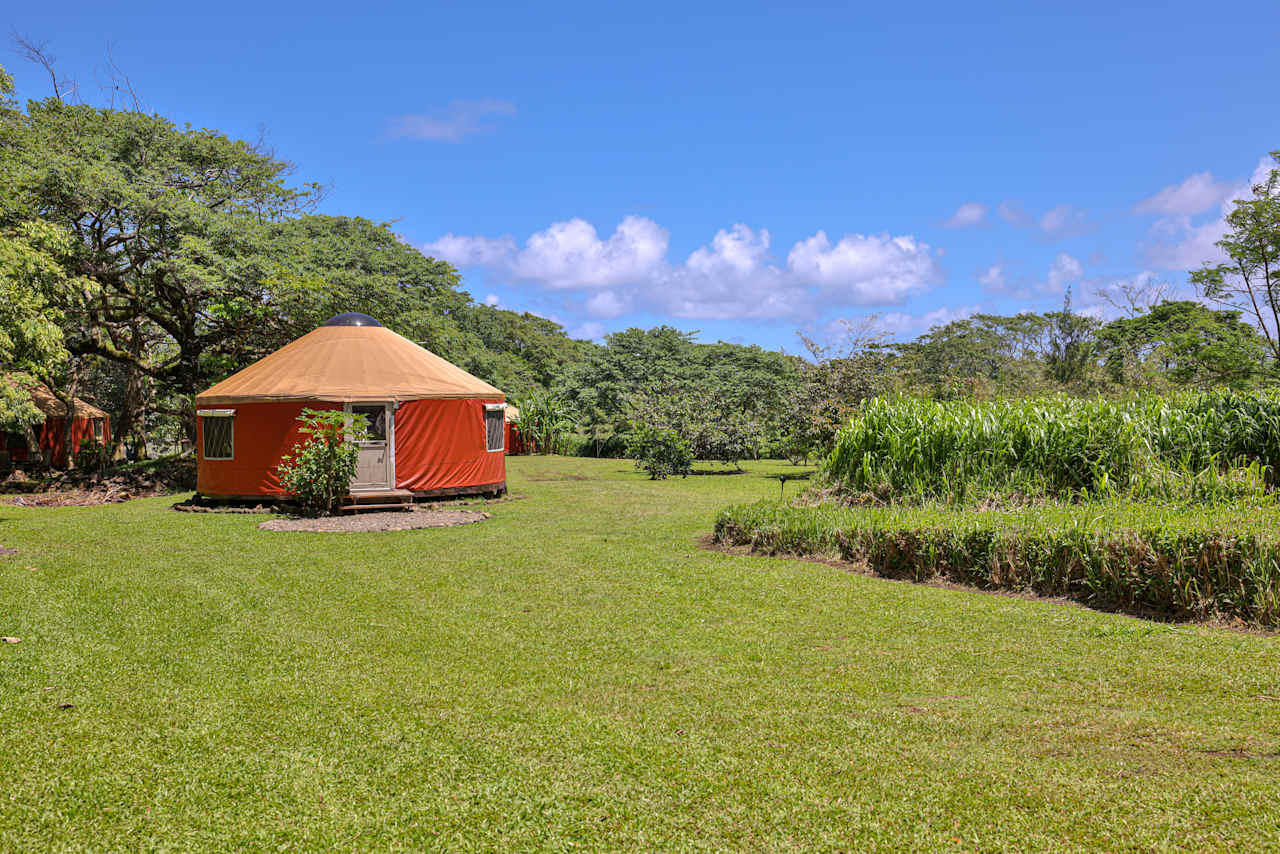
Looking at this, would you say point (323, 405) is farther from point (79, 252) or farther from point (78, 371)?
point (78, 371)

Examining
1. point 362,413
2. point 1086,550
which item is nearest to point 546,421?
point 362,413

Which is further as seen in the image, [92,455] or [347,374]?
[92,455]

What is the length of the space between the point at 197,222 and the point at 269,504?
5.60 metres

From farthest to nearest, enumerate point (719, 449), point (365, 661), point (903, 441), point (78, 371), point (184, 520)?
point (719, 449), point (78, 371), point (184, 520), point (903, 441), point (365, 661)

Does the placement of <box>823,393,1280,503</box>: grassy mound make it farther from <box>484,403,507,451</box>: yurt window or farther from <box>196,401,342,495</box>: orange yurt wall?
<box>196,401,342,495</box>: orange yurt wall

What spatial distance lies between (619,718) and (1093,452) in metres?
6.54

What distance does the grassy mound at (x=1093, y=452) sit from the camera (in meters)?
7.78

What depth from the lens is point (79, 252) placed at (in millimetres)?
14422

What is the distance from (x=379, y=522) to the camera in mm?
11125

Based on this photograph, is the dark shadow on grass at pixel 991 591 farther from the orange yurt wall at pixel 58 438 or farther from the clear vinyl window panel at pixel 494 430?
the orange yurt wall at pixel 58 438

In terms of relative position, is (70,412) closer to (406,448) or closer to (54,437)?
(54,437)

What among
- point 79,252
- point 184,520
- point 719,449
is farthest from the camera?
point 719,449

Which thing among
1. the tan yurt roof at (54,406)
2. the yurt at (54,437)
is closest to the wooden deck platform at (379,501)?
the tan yurt roof at (54,406)

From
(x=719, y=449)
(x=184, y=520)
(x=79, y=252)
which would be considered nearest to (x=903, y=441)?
(x=184, y=520)
